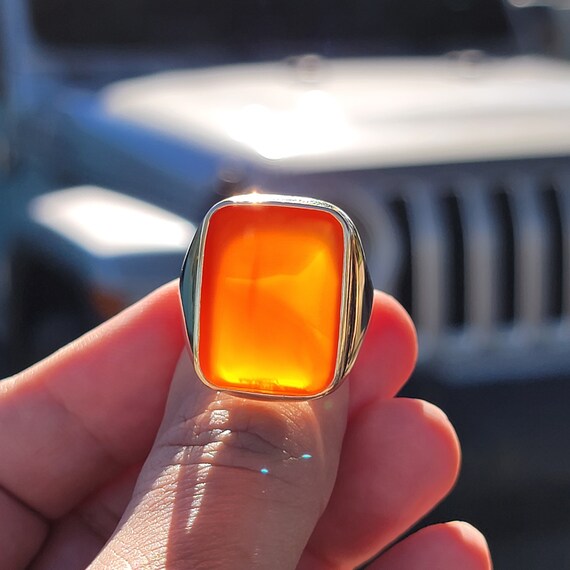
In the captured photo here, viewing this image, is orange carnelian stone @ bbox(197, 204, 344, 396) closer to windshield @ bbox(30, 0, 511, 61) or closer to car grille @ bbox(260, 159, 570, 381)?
car grille @ bbox(260, 159, 570, 381)

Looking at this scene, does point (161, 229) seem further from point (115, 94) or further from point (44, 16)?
point (44, 16)

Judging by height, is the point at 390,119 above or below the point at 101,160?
above

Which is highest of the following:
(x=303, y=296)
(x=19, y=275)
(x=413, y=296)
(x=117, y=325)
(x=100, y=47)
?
(x=303, y=296)

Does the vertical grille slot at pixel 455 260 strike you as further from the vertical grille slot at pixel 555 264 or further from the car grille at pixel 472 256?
the vertical grille slot at pixel 555 264

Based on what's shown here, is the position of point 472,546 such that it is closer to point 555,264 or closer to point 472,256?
point 472,256

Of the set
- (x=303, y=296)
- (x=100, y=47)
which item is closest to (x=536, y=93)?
(x=100, y=47)

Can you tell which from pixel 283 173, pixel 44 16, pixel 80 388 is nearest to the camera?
pixel 80 388

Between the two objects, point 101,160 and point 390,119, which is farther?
point 101,160
